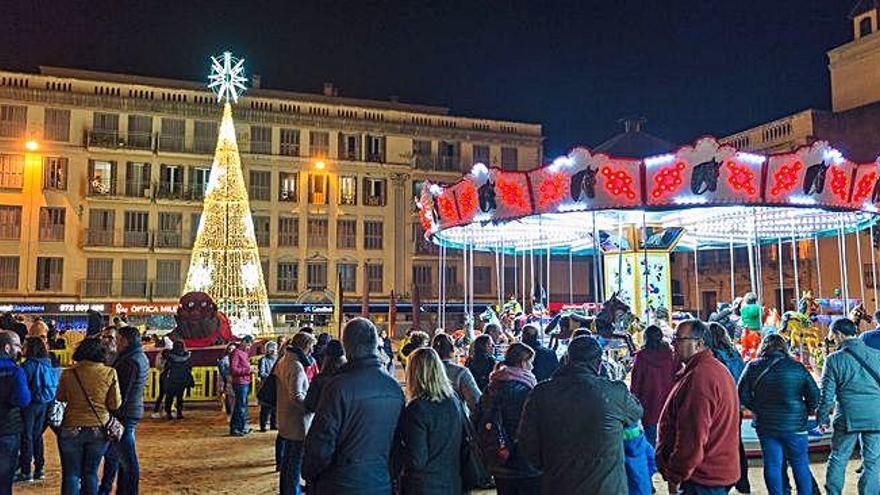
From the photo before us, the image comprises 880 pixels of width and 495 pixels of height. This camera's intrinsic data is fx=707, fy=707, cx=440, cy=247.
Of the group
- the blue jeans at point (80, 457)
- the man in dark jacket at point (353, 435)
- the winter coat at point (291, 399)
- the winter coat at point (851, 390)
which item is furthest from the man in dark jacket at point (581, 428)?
the blue jeans at point (80, 457)

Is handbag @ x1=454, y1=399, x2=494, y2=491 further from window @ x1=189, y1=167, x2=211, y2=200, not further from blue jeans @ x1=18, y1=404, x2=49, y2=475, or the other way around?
window @ x1=189, y1=167, x2=211, y2=200

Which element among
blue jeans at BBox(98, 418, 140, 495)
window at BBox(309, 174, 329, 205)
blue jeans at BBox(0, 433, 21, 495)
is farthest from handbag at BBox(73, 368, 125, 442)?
window at BBox(309, 174, 329, 205)

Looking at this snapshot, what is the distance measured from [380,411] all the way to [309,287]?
36.1 m

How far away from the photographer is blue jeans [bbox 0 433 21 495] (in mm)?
6621

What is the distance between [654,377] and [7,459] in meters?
6.29

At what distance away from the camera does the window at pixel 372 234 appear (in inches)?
1608

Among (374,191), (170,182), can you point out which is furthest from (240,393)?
(374,191)

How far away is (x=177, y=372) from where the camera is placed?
1438 cm

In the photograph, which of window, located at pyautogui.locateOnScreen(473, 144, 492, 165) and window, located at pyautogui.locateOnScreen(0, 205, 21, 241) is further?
window, located at pyautogui.locateOnScreen(473, 144, 492, 165)

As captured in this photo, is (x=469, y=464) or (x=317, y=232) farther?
(x=317, y=232)

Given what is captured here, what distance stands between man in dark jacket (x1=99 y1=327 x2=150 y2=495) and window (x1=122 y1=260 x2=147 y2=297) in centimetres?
3220

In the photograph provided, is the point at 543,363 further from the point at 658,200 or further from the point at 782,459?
the point at 658,200

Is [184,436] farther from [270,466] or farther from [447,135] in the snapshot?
[447,135]

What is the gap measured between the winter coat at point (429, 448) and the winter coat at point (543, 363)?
3.51 m
